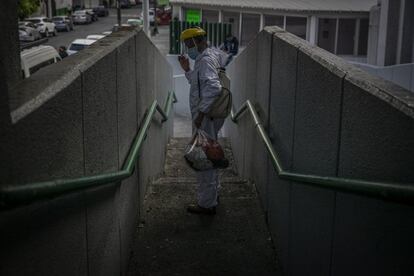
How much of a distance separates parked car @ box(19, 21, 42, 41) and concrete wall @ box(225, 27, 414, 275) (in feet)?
122

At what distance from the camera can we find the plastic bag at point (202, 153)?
5.98 metres

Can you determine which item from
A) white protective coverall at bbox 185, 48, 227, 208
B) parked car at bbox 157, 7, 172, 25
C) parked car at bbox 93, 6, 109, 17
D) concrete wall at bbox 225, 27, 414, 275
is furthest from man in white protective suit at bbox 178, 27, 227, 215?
parked car at bbox 93, 6, 109, 17

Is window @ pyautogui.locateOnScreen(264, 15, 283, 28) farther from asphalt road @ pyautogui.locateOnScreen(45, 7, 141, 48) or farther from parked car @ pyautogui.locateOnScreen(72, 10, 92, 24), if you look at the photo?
parked car @ pyautogui.locateOnScreen(72, 10, 92, 24)

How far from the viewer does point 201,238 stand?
558 cm

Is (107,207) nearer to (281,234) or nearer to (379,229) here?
(281,234)

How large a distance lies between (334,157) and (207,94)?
2.67 metres

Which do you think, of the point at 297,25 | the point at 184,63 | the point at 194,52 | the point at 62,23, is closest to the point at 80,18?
the point at 62,23

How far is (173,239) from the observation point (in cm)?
553

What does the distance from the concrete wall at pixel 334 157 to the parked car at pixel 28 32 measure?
3714cm

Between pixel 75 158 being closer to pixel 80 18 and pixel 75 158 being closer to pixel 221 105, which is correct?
pixel 221 105

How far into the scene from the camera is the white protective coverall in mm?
5832

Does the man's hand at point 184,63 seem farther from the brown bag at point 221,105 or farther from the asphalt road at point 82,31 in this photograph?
the asphalt road at point 82,31

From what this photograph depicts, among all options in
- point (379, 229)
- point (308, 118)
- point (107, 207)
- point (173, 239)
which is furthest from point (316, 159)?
point (173, 239)

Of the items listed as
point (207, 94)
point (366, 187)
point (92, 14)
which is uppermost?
point (366, 187)
